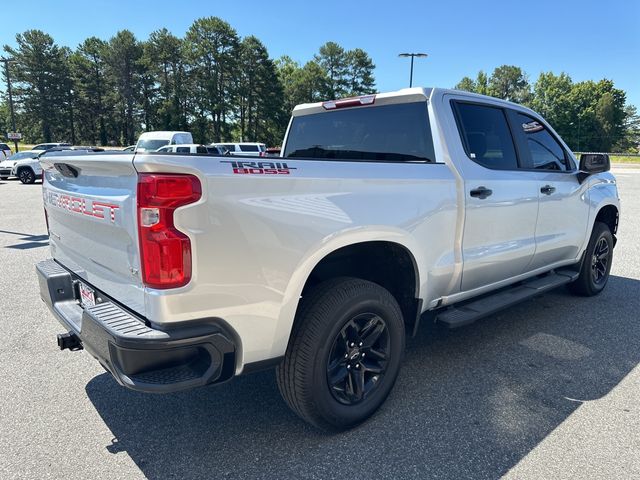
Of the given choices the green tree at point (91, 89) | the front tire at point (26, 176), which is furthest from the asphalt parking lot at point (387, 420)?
the green tree at point (91, 89)

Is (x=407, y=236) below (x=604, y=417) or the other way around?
the other way around

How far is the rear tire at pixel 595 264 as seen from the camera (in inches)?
189

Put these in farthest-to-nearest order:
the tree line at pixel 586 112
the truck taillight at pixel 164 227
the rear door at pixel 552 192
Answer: the tree line at pixel 586 112
the rear door at pixel 552 192
the truck taillight at pixel 164 227

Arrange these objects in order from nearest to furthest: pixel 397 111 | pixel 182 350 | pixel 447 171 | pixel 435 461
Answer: pixel 182 350 < pixel 435 461 < pixel 447 171 < pixel 397 111

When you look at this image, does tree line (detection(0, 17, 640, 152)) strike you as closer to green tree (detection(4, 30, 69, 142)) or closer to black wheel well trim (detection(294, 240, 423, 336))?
green tree (detection(4, 30, 69, 142))

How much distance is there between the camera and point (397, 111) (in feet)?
10.8

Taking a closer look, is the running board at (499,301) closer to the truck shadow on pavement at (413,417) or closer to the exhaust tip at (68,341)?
the truck shadow on pavement at (413,417)

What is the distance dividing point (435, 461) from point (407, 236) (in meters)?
1.25

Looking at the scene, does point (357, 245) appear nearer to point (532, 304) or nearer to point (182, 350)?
point (182, 350)

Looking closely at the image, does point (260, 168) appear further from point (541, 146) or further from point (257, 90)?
point (257, 90)

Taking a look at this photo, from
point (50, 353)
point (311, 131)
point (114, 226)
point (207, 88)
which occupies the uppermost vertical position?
point (207, 88)

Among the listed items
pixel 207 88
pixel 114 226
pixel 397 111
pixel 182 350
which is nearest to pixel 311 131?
pixel 397 111

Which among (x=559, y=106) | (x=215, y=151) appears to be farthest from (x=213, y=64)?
(x=559, y=106)

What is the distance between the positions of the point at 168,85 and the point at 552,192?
64523 millimetres
